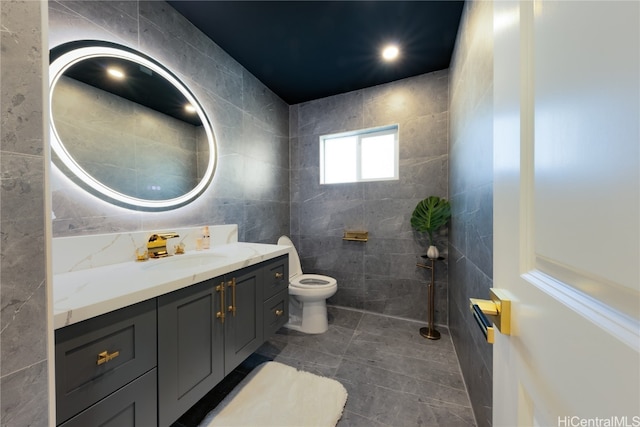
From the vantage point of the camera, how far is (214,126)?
1781mm

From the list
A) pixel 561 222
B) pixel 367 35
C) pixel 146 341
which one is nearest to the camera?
pixel 561 222

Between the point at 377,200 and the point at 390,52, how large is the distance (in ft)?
4.32

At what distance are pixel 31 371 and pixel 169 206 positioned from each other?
3.67 ft

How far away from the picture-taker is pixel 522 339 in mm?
381

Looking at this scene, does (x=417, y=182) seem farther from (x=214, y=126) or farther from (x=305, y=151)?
(x=214, y=126)

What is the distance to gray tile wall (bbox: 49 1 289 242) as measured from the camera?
1.08 meters

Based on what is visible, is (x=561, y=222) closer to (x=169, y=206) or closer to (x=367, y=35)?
(x=169, y=206)

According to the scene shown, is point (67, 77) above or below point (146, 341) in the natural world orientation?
above

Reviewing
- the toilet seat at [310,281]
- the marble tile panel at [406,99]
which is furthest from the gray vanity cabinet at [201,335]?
the marble tile panel at [406,99]

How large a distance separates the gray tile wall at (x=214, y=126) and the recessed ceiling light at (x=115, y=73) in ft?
0.49

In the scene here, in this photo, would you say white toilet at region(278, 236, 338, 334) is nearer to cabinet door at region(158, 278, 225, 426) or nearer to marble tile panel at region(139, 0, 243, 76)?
cabinet door at region(158, 278, 225, 426)

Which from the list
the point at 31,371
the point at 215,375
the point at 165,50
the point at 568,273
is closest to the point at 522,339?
the point at 568,273

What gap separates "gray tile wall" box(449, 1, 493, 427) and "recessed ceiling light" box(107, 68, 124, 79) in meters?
1.89

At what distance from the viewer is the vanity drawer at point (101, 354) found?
627 mm
